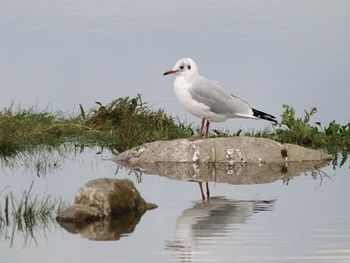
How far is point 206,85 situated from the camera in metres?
17.4

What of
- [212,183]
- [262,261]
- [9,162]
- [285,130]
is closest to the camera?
[262,261]

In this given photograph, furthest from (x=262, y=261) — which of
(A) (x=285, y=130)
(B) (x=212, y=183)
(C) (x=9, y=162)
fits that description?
(A) (x=285, y=130)

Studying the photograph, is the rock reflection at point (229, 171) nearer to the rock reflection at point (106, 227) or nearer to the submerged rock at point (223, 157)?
the submerged rock at point (223, 157)

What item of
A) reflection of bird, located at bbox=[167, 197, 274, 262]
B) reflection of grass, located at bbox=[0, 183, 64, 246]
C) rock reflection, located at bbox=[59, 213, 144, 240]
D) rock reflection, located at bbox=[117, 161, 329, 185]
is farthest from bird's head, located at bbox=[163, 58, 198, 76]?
rock reflection, located at bbox=[59, 213, 144, 240]

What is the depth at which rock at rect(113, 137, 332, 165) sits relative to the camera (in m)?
17.1

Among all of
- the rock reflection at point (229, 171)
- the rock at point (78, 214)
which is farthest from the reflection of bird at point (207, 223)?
the rock reflection at point (229, 171)

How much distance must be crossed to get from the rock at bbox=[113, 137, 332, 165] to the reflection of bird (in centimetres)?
238

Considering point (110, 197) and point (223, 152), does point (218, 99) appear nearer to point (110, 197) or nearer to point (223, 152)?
point (223, 152)

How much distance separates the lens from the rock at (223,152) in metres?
17.1

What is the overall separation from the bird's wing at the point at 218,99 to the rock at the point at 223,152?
41 centimetres

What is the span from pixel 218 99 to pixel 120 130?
6.87 ft

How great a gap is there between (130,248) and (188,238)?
661 mm

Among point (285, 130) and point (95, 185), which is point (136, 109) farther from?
point (95, 185)

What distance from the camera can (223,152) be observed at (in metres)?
17.1
